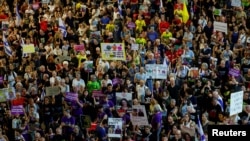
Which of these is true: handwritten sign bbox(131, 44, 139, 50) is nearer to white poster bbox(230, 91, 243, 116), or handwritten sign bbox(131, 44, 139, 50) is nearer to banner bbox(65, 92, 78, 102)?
banner bbox(65, 92, 78, 102)

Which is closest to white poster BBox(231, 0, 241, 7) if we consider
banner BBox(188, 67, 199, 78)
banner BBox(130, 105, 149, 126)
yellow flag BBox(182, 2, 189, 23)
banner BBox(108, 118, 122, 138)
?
yellow flag BBox(182, 2, 189, 23)

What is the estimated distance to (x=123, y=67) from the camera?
2131 centimetres

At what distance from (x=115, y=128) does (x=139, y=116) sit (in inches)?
25.8

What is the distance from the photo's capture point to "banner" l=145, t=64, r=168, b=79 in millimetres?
20703

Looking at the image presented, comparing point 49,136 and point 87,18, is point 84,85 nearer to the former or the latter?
point 49,136

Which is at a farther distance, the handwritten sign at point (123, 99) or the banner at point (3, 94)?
the banner at point (3, 94)

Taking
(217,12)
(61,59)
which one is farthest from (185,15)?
(61,59)

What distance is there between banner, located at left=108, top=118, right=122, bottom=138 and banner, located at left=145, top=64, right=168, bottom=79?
7.80 ft

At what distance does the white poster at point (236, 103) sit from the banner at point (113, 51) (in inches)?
169

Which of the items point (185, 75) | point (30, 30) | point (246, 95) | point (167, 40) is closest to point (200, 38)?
point (167, 40)

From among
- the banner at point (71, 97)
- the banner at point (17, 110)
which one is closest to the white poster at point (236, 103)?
the banner at point (71, 97)

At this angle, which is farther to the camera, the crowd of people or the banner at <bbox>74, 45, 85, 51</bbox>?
the banner at <bbox>74, 45, 85, 51</bbox>

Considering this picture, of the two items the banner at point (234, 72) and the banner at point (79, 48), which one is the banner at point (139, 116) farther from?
the banner at point (79, 48)

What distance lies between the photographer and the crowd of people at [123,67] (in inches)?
750
